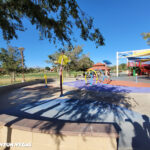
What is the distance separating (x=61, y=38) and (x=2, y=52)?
13.7 metres

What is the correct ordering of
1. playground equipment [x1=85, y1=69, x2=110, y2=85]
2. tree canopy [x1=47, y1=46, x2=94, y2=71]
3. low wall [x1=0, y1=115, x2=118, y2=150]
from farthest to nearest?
1. tree canopy [x1=47, y1=46, x2=94, y2=71]
2. playground equipment [x1=85, y1=69, x2=110, y2=85]
3. low wall [x1=0, y1=115, x2=118, y2=150]

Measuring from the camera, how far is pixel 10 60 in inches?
486

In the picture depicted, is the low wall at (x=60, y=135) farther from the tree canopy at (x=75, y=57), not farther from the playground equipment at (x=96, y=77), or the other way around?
the tree canopy at (x=75, y=57)

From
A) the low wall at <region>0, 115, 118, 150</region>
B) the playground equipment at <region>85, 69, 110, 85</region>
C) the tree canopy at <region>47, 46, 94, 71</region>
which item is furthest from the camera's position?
the tree canopy at <region>47, 46, 94, 71</region>

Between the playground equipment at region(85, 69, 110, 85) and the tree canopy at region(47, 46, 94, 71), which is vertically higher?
the tree canopy at region(47, 46, 94, 71)

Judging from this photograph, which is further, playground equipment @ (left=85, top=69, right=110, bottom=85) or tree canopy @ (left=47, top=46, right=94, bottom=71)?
tree canopy @ (left=47, top=46, right=94, bottom=71)

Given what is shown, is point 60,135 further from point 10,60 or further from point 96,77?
point 10,60

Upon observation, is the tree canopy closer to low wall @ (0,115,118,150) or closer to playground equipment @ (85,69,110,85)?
playground equipment @ (85,69,110,85)

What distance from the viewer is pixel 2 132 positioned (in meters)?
1.96

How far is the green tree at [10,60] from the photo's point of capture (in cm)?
1177

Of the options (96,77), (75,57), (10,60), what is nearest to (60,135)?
(96,77)

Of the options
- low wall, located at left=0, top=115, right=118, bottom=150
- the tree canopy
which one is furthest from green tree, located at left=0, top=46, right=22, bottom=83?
low wall, located at left=0, top=115, right=118, bottom=150

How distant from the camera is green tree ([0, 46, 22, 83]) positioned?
11.8 meters

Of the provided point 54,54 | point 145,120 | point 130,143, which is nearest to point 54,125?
point 130,143
